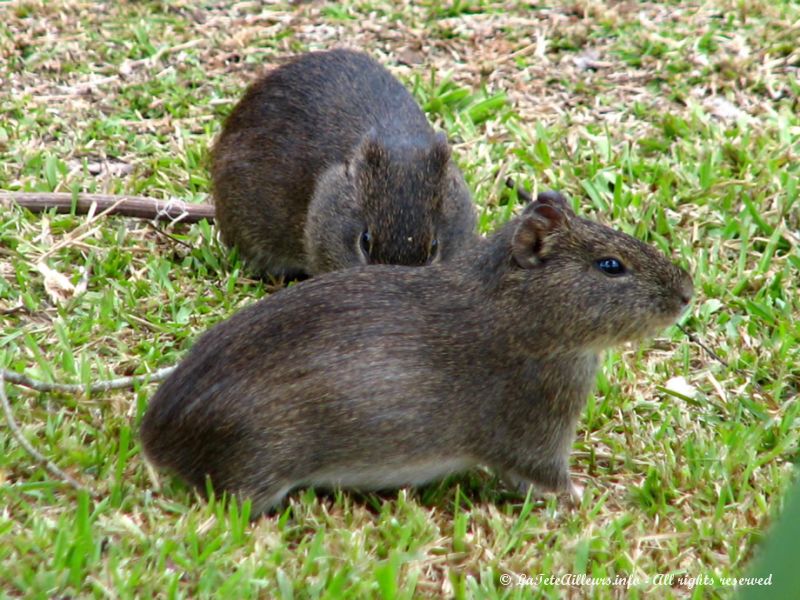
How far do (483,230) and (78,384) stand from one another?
2.55 m

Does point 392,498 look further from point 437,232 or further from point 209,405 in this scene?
point 437,232

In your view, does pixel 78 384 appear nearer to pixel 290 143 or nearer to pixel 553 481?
pixel 553 481

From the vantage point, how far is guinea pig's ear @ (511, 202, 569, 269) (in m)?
4.19

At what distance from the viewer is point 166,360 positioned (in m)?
5.06

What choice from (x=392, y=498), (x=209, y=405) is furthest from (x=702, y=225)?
(x=209, y=405)

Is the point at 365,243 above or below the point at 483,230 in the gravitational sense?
above

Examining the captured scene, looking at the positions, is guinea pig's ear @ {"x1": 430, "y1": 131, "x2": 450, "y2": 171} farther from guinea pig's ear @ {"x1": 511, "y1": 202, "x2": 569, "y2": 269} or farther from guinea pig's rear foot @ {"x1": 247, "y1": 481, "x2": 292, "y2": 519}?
guinea pig's rear foot @ {"x1": 247, "y1": 481, "x2": 292, "y2": 519}

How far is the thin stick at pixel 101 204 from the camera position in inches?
240

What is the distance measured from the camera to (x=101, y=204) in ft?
20.2

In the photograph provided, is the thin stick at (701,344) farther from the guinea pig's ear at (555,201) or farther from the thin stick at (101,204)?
the thin stick at (101,204)

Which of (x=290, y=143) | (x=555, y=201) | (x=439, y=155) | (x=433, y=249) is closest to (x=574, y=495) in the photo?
(x=555, y=201)

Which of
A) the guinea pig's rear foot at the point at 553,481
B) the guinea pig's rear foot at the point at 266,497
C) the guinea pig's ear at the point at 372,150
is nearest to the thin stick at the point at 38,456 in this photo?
the guinea pig's rear foot at the point at 266,497

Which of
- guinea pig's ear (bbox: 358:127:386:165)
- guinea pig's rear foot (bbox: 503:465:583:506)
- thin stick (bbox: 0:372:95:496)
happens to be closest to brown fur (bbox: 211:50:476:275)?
guinea pig's ear (bbox: 358:127:386:165)

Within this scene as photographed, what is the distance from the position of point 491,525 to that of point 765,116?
4240mm
